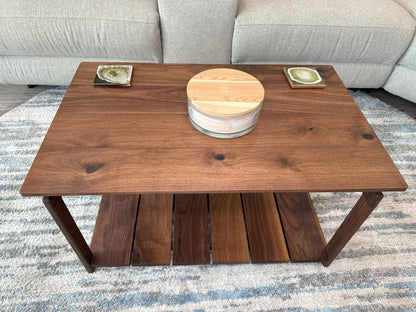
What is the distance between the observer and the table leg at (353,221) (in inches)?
29.3

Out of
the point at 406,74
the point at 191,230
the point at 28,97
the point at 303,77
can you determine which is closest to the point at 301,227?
the point at 191,230

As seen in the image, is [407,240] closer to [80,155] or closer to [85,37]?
[80,155]

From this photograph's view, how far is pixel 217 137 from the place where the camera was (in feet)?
2.58

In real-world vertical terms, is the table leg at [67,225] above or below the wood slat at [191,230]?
above

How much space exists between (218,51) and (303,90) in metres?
0.59

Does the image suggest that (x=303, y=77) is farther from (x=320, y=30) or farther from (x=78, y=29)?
(x=78, y=29)

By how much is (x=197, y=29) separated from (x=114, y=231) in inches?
36.9

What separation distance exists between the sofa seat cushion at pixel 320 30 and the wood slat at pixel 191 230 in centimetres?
76

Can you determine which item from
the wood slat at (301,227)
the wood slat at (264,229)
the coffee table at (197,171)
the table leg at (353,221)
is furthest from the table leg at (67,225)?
the table leg at (353,221)

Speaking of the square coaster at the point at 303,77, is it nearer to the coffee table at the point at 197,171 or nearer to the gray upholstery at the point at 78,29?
the coffee table at the point at 197,171

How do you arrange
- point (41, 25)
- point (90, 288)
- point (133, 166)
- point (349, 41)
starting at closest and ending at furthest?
point (133, 166), point (90, 288), point (41, 25), point (349, 41)

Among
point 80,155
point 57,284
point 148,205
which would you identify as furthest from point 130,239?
point 80,155

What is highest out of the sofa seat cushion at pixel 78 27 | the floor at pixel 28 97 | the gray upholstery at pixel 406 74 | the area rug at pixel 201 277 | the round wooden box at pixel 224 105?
the round wooden box at pixel 224 105

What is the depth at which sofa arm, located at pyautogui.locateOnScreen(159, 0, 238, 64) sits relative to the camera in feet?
4.13
